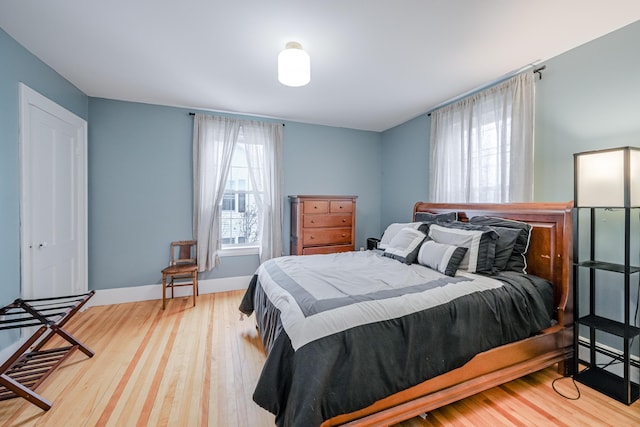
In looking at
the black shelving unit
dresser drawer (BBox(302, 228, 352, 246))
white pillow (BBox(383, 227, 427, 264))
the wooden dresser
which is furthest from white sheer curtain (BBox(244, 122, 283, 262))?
the black shelving unit

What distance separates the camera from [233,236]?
162 inches

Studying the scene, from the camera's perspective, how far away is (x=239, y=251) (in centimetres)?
407

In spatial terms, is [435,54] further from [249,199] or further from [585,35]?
[249,199]

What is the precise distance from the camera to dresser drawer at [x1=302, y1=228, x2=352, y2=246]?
3957mm

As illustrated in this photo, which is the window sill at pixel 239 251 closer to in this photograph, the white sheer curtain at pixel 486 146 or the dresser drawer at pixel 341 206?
the dresser drawer at pixel 341 206

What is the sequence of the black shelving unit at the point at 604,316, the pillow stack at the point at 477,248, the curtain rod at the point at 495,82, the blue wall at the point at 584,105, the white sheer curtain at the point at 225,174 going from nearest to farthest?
the black shelving unit at the point at 604,316
the blue wall at the point at 584,105
the pillow stack at the point at 477,248
the curtain rod at the point at 495,82
the white sheer curtain at the point at 225,174

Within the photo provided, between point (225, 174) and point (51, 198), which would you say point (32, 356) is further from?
point (225, 174)

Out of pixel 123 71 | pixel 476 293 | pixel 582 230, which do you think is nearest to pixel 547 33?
pixel 582 230

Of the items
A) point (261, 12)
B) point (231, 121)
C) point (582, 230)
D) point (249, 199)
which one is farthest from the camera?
point (249, 199)

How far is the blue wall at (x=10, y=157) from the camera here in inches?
82.3

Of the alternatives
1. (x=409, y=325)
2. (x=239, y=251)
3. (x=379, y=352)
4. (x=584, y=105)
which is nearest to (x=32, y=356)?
(x=239, y=251)

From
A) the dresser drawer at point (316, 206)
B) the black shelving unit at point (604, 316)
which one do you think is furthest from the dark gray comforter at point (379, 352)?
the dresser drawer at point (316, 206)

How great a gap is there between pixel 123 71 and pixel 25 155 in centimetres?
115

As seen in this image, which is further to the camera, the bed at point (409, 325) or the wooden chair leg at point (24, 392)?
the wooden chair leg at point (24, 392)
